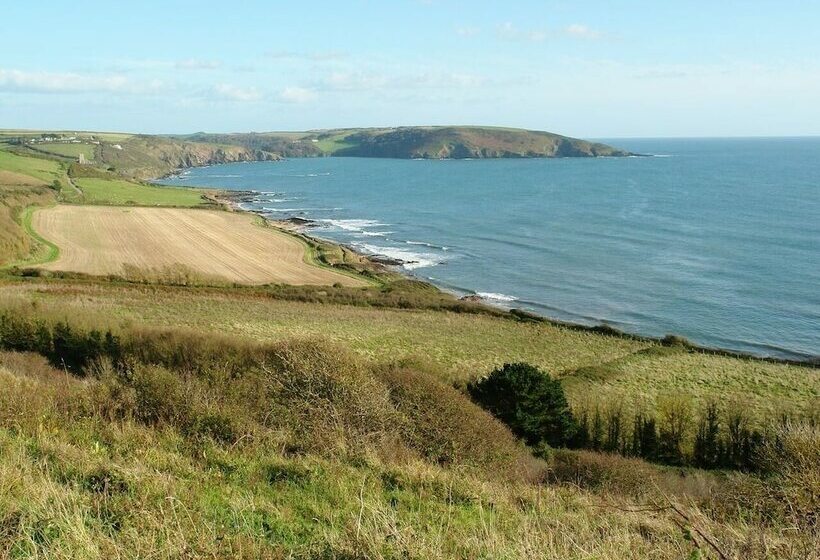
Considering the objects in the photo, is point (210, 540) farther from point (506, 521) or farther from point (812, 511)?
point (812, 511)

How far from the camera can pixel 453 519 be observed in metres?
7.86

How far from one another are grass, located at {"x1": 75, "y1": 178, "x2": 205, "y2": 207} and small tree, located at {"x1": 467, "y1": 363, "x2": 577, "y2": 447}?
9747 cm

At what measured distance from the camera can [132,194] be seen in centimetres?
12194

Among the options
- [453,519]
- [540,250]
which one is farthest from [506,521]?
[540,250]

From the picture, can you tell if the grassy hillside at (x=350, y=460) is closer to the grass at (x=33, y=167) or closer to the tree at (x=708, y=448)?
the tree at (x=708, y=448)

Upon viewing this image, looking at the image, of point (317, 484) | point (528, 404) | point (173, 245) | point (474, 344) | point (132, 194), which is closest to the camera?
point (317, 484)

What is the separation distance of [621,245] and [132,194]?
88.1 metres

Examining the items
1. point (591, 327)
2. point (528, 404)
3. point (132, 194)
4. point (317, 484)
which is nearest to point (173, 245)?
point (591, 327)

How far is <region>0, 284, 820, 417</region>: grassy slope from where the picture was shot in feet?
111

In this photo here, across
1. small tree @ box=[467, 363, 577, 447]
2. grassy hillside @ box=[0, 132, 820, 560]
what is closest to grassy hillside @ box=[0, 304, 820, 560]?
grassy hillside @ box=[0, 132, 820, 560]

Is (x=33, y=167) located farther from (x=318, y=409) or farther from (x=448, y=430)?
(x=448, y=430)

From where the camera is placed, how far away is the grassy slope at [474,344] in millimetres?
33781

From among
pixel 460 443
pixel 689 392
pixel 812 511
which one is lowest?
pixel 689 392

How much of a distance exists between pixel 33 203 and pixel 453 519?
4022 inches
